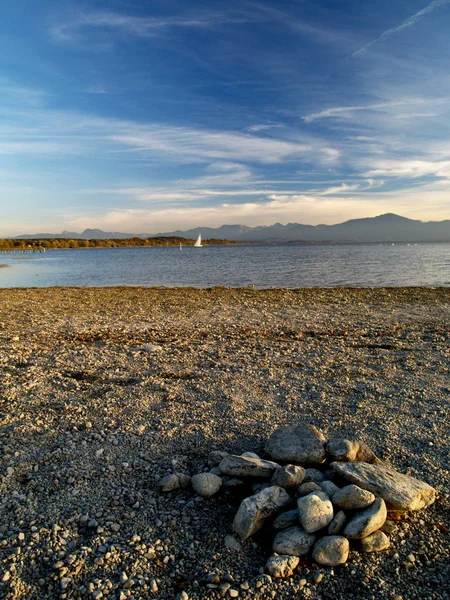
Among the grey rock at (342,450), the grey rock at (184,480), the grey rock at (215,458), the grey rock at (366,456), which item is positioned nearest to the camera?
the grey rock at (184,480)

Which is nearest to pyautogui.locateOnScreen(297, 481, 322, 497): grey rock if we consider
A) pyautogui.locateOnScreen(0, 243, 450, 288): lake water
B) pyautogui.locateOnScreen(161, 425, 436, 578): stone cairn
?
pyautogui.locateOnScreen(161, 425, 436, 578): stone cairn

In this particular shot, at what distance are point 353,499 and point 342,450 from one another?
1088 mm

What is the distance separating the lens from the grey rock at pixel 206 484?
16.6ft

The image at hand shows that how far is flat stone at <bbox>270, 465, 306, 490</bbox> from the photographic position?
4.92 m

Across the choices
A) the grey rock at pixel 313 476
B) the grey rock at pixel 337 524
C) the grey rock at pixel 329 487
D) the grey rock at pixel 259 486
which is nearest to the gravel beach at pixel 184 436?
the grey rock at pixel 337 524

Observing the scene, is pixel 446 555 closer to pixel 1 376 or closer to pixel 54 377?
pixel 54 377

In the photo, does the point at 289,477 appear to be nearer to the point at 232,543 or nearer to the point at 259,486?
the point at 259,486

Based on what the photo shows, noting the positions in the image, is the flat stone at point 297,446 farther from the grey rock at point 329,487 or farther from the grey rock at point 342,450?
the grey rock at point 329,487

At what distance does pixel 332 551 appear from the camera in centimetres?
407

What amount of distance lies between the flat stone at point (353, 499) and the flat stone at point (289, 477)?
1.71 feet

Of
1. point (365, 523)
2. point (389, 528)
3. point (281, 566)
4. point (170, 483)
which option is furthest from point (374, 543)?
point (170, 483)

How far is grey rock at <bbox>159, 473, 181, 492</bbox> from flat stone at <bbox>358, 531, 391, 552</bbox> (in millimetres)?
2253

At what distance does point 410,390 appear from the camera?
337 inches

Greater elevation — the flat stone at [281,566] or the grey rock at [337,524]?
the grey rock at [337,524]
